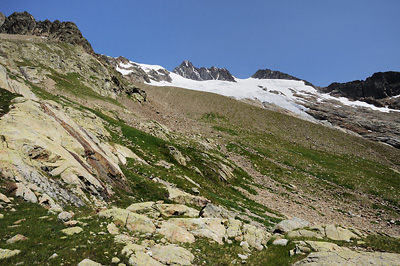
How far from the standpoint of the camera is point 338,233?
579 inches

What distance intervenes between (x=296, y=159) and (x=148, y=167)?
1981 inches

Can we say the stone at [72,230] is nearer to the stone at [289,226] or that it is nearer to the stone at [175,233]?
the stone at [175,233]

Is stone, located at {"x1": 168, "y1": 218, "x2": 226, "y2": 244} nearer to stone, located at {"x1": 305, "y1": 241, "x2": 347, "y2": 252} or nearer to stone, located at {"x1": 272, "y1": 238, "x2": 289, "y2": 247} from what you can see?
stone, located at {"x1": 272, "y1": 238, "x2": 289, "y2": 247}

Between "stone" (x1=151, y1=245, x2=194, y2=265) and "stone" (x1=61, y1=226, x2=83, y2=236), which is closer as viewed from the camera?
"stone" (x1=151, y1=245, x2=194, y2=265)

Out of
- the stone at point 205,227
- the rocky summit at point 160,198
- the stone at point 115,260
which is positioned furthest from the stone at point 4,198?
the stone at point 205,227

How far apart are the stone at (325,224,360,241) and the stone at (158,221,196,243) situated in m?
10.5

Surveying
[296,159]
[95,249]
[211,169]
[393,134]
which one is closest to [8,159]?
[95,249]

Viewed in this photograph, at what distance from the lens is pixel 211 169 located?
123 ft

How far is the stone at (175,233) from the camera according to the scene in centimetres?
1253

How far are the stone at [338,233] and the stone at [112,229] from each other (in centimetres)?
1513

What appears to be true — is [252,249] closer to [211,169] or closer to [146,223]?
[146,223]

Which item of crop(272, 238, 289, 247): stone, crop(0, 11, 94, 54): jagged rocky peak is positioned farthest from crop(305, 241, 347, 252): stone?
crop(0, 11, 94, 54): jagged rocky peak

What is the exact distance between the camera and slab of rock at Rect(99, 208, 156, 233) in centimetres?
1265

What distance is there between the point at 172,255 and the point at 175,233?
9.00ft
